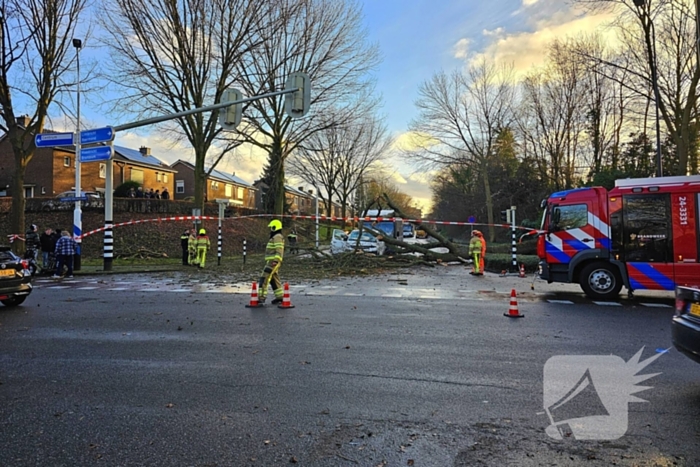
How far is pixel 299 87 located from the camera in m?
14.7

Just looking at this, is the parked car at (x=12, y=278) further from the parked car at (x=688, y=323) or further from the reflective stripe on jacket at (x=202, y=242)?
the parked car at (x=688, y=323)

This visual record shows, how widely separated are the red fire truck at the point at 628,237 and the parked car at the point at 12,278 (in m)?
12.2

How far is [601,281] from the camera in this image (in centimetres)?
1125

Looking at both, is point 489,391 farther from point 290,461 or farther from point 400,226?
point 400,226

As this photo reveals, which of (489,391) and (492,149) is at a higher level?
(492,149)

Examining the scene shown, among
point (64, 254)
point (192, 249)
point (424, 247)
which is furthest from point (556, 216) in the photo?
point (64, 254)

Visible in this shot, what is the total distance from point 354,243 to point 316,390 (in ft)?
54.0

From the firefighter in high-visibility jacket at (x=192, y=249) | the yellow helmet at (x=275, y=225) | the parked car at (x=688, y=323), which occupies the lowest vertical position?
the parked car at (x=688, y=323)

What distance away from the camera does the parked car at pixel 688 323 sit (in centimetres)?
444

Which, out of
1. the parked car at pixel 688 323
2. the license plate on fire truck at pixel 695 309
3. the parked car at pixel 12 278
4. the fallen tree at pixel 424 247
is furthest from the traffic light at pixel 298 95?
the license plate on fire truck at pixel 695 309

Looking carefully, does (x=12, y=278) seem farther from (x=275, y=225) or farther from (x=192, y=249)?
(x=192, y=249)

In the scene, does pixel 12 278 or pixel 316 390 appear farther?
pixel 12 278

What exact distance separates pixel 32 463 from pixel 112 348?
10.8 ft

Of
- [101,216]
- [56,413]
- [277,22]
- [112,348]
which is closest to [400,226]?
[277,22]
